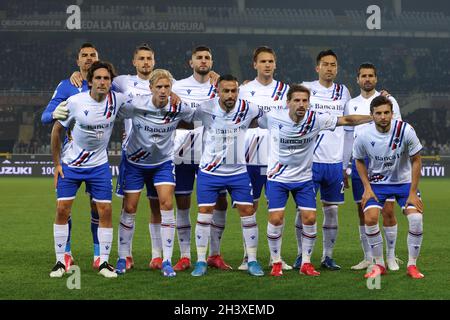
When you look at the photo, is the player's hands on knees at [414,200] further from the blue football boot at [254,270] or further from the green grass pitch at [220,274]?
the blue football boot at [254,270]

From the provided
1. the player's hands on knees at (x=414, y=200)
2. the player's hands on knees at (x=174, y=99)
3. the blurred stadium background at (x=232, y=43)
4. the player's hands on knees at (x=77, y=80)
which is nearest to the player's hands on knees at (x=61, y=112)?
the player's hands on knees at (x=77, y=80)

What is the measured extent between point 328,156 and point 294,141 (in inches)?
28.1

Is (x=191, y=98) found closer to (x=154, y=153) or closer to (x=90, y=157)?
(x=154, y=153)

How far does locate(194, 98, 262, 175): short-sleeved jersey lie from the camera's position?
25.4 ft

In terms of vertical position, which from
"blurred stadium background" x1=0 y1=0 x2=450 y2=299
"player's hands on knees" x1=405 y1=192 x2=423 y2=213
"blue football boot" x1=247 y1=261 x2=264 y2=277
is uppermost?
"blurred stadium background" x1=0 y1=0 x2=450 y2=299

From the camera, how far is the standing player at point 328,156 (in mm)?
8258

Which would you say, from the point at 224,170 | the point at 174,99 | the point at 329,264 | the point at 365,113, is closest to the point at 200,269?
the point at 224,170

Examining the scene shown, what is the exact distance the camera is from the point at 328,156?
8273 millimetres

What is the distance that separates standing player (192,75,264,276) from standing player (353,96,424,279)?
1111 mm

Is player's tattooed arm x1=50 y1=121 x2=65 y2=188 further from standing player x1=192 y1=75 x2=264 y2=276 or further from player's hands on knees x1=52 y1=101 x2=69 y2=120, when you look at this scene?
standing player x1=192 y1=75 x2=264 y2=276

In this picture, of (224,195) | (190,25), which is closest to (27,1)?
(190,25)

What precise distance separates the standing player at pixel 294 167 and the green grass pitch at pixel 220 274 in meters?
0.37

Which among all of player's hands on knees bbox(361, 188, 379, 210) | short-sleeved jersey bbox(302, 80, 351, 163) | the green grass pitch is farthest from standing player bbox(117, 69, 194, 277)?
player's hands on knees bbox(361, 188, 379, 210)

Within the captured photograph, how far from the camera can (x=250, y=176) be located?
838cm
